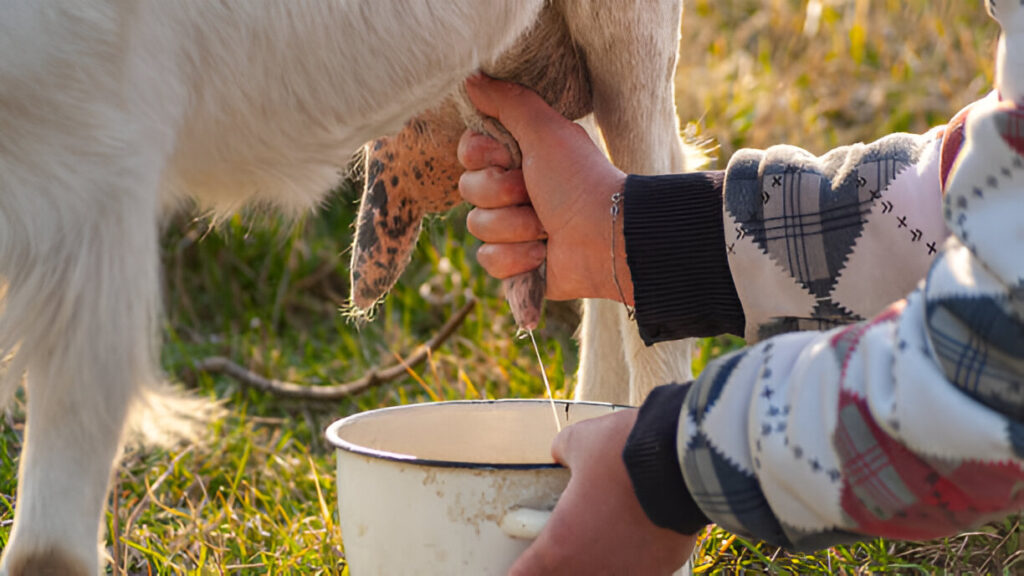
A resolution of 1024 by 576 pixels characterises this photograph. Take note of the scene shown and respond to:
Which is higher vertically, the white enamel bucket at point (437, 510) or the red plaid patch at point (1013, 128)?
the red plaid patch at point (1013, 128)

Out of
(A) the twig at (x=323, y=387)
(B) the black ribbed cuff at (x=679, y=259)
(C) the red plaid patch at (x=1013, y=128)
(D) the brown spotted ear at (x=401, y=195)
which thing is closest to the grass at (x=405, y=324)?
(A) the twig at (x=323, y=387)

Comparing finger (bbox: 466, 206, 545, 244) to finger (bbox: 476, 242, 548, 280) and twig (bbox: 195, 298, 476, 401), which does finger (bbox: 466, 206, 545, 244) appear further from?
twig (bbox: 195, 298, 476, 401)

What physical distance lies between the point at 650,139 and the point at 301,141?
1.98 ft

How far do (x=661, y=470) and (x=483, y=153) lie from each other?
0.64 meters

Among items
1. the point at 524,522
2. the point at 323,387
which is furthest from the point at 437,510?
the point at 323,387

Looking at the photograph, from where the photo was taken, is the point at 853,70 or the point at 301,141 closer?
the point at 301,141

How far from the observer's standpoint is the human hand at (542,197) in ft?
3.90

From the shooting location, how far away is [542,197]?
122 cm

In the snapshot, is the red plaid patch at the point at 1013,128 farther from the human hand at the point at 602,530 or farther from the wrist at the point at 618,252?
the wrist at the point at 618,252

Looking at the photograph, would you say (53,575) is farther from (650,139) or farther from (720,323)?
(650,139)

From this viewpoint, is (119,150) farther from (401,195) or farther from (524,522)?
(401,195)

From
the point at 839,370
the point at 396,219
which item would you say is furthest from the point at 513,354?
the point at 839,370

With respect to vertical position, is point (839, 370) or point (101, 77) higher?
point (101, 77)

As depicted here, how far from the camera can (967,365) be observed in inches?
24.3
